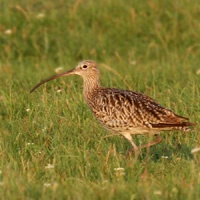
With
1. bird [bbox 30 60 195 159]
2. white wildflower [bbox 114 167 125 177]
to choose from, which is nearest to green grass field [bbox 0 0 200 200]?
white wildflower [bbox 114 167 125 177]

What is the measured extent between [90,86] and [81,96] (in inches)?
35.8

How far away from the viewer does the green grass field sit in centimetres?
744

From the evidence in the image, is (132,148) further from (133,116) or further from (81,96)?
(81,96)

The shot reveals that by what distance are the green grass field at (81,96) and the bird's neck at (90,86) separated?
13.2 inches

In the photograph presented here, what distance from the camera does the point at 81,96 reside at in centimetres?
1087

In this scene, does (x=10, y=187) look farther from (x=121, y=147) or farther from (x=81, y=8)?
(x=81, y=8)

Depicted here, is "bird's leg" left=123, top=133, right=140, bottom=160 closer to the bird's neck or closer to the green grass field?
the green grass field

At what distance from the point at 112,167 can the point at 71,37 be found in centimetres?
757

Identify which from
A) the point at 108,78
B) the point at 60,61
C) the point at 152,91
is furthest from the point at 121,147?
the point at 60,61

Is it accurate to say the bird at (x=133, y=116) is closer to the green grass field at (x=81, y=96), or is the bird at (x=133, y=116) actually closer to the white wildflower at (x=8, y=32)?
the green grass field at (x=81, y=96)

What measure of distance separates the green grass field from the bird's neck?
0.34m

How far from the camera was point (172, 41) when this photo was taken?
15.5 metres

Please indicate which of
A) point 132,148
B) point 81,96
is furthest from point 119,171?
point 81,96

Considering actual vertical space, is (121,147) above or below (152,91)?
below
